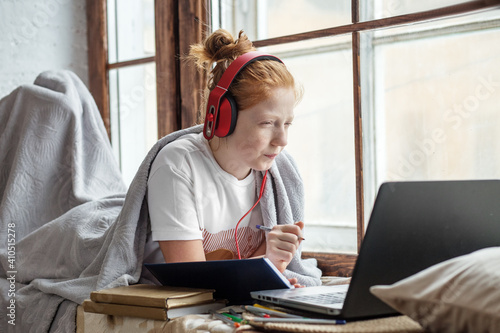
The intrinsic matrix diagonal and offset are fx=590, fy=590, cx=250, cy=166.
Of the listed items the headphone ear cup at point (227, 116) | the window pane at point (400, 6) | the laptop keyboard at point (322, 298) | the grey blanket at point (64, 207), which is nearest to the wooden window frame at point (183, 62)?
the window pane at point (400, 6)

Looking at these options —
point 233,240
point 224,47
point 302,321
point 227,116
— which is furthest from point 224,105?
point 302,321

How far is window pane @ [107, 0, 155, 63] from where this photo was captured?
2.01 metres

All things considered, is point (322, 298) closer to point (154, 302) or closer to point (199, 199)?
point (154, 302)

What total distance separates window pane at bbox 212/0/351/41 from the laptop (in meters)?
0.76

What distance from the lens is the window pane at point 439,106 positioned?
1314mm

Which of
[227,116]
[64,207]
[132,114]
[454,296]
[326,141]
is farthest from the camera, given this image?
[132,114]

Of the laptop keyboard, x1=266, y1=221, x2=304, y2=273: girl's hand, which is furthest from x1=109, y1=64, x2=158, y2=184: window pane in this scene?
the laptop keyboard

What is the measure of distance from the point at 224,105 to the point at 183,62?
641 millimetres

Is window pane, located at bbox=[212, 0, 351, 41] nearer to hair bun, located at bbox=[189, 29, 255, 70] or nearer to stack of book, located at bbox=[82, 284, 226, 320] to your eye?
hair bun, located at bbox=[189, 29, 255, 70]

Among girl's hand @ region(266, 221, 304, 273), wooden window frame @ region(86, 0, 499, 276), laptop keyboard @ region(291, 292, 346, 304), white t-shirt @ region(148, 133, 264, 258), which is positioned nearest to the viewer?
laptop keyboard @ region(291, 292, 346, 304)

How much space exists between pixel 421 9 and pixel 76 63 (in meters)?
1.29

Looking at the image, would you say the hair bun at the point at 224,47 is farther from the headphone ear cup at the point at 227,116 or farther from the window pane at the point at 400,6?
the window pane at the point at 400,6

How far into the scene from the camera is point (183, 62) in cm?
186

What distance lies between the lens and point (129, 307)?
3.27 feet
